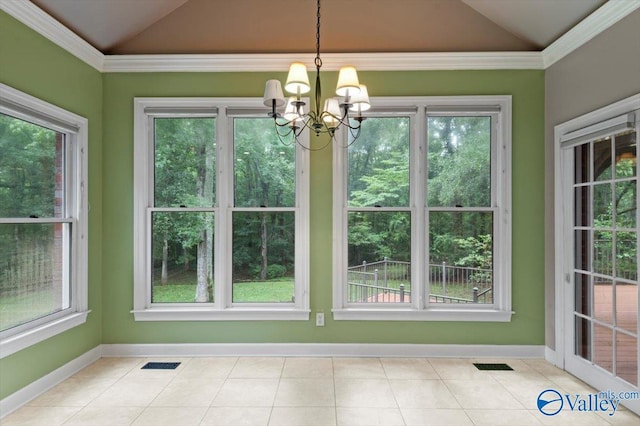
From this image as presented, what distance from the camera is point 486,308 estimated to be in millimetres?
3463

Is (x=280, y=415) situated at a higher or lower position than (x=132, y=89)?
lower

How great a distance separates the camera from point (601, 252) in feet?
9.21

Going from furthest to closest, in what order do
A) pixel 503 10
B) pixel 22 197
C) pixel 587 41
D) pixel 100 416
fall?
pixel 503 10 < pixel 587 41 < pixel 22 197 < pixel 100 416

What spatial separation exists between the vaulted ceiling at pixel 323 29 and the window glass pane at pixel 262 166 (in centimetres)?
77

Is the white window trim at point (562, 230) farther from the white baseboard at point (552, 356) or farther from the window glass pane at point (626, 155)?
the window glass pane at point (626, 155)

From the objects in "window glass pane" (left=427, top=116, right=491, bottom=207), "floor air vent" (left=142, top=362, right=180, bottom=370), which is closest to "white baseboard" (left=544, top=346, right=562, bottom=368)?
"window glass pane" (left=427, top=116, right=491, bottom=207)

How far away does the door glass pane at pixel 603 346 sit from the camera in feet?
8.90

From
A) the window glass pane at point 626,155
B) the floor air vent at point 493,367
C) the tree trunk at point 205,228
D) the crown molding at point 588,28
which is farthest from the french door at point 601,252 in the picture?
the tree trunk at point 205,228

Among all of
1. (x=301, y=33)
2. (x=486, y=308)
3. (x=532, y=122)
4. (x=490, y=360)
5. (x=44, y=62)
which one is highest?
(x=301, y=33)

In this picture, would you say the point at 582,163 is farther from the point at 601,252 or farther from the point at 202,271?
the point at 202,271

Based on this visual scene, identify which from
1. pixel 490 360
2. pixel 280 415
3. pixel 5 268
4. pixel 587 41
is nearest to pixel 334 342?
pixel 280 415

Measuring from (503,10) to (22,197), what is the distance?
14.0 ft

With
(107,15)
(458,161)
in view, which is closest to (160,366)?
(107,15)

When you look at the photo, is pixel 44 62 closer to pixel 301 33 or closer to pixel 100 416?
pixel 301 33
